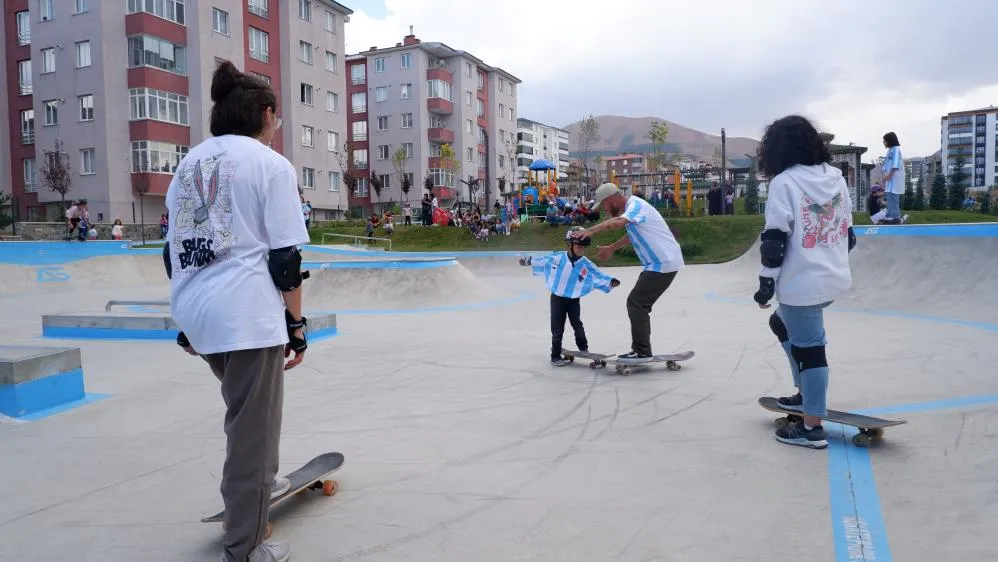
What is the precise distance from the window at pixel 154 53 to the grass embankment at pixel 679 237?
44.9ft

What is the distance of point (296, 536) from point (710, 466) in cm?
215

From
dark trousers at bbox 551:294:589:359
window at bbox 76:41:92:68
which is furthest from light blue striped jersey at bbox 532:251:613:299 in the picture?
window at bbox 76:41:92:68

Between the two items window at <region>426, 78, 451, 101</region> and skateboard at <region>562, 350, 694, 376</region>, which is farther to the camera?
window at <region>426, 78, 451, 101</region>

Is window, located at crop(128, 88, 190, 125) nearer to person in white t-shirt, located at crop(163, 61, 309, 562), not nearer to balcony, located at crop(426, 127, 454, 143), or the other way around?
balcony, located at crop(426, 127, 454, 143)

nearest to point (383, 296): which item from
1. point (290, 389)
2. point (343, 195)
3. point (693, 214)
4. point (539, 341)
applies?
point (539, 341)

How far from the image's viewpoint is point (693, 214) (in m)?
27.8

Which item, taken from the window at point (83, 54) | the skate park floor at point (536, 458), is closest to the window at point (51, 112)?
the window at point (83, 54)

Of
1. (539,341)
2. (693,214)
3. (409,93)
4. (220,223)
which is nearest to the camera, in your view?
(220,223)

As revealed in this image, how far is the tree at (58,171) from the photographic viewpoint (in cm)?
3086

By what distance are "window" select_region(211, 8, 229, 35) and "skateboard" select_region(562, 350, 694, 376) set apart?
36.4 m

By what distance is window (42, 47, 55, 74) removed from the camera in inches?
1344

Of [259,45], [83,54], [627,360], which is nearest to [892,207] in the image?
[627,360]

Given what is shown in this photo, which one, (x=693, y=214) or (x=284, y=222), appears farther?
(x=693, y=214)

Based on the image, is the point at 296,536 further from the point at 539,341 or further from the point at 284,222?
the point at 539,341
